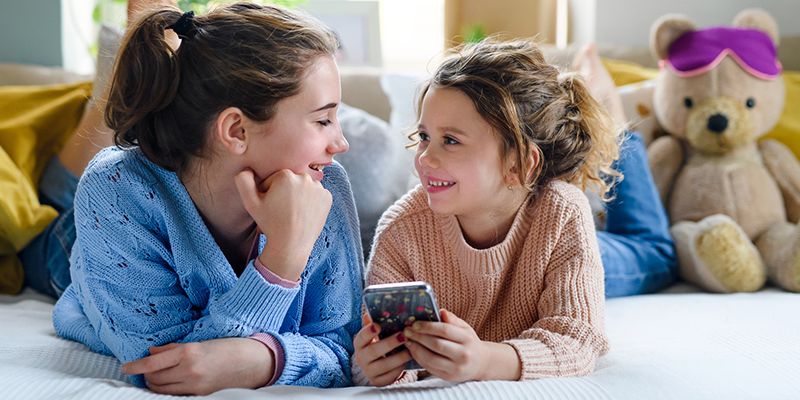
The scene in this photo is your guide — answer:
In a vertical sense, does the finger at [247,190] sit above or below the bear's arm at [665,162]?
above

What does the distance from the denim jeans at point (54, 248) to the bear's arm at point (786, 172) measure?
164cm

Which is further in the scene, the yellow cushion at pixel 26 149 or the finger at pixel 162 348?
the yellow cushion at pixel 26 149

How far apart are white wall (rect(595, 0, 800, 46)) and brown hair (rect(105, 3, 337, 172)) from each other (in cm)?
190

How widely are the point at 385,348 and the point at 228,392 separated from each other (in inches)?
8.2

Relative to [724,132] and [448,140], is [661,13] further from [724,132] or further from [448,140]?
[448,140]

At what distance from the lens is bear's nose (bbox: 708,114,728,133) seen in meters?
2.05

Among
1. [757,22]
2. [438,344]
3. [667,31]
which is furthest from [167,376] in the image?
[757,22]

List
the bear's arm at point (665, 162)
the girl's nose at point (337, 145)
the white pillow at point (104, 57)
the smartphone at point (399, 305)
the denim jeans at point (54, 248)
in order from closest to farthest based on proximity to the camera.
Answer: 1. the smartphone at point (399, 305)
2. the girl's nose at point (337, 145)
3. the denim jeans at point (54, 248)
4. the white pillow at point (104, 57)
5. the bear's arm at point (665, 162)

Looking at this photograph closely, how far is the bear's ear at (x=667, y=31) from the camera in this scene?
2.18m

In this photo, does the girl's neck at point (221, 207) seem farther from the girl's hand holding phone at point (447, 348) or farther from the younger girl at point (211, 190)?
the girl's hand holding phone at point (447, 348)

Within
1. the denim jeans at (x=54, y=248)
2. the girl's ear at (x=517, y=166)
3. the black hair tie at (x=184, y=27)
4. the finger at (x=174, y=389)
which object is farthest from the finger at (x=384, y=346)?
the denim jeans at (x=54, y=248)

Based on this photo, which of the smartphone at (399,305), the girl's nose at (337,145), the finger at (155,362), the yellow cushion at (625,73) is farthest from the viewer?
the yellow cushion at (625,73)

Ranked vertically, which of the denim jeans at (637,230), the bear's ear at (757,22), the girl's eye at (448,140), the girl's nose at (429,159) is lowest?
the denim jeans at (637,230)

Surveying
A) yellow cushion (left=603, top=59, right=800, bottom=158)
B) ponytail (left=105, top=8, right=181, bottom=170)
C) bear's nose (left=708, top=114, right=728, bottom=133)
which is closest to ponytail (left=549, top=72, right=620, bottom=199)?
ponytail (left=105, top=8, right=181, bottom=170)
